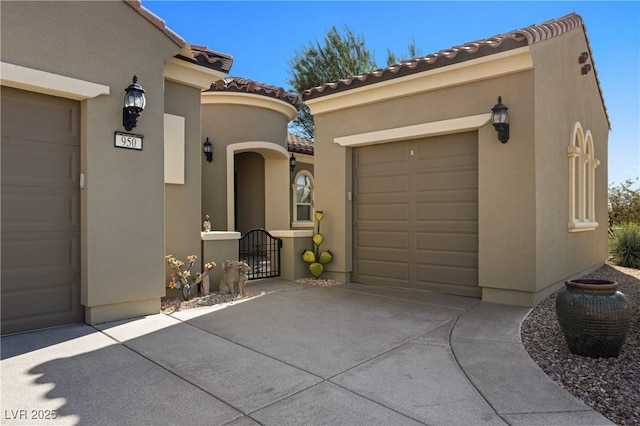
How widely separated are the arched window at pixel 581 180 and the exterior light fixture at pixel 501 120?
2350 mm

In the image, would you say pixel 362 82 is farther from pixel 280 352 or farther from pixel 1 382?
pixel 1 382

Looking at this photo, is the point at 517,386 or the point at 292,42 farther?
the point at 292,42

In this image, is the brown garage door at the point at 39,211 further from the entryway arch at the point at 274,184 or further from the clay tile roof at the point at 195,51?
the entryway arch at the point at 274,184

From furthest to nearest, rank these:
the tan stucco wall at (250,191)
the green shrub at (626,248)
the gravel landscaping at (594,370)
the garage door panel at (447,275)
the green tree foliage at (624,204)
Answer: the green tree foliage at (624,204)
the tan stucco wall at (250,191)
the green shrub at (626,248)
the garage door panel at (447,275)
the gravel landscaping at (594,370)

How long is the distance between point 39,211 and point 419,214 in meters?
5.70

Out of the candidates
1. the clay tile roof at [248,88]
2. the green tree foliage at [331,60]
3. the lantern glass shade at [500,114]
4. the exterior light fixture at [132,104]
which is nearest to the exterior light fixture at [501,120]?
the lantern glass shade at [500,114]

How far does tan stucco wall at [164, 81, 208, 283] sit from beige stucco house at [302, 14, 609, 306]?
2.69 m

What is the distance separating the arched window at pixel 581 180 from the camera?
24.6ft

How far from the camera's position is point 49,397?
296 cm

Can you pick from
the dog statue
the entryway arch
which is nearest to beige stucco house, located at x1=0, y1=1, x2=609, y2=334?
the dog statue

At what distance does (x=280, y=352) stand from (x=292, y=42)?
21.9 metres

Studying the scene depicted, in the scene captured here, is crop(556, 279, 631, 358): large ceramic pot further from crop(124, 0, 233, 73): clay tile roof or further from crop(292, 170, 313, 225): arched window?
crop(292, 170, 313, 225): arched window

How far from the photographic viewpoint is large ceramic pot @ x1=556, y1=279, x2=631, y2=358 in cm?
366

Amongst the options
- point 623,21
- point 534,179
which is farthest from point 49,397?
point 623,21
